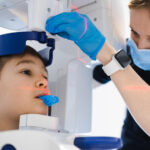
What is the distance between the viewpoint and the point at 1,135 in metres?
0.78

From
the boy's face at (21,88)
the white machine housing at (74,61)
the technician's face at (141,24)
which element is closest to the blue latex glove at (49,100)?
the boy's face at (21,88)

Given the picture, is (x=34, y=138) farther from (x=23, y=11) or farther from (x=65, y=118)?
(x=23, y=11)

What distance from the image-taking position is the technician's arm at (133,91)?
1.09 m

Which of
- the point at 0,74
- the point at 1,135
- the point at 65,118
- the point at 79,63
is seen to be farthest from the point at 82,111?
the point at 1,135

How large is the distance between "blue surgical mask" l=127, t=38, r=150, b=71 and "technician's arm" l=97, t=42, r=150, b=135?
0.35 metres

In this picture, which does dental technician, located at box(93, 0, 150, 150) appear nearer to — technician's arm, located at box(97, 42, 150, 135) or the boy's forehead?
technician's arm, located at box(97, 42, 150, 135)

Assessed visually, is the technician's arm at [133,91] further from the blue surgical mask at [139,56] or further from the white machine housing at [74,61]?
the blue surgical mask at [139,56]

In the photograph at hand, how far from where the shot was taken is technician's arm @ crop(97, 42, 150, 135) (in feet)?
3.56

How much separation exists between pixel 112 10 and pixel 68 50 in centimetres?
30

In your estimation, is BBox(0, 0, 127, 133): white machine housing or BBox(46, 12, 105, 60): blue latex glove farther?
BBox(0, 0, 127, 133): white machine housing

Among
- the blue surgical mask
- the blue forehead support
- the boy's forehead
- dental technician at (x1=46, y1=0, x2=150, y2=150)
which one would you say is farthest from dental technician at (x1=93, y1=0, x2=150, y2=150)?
the blue forehead support

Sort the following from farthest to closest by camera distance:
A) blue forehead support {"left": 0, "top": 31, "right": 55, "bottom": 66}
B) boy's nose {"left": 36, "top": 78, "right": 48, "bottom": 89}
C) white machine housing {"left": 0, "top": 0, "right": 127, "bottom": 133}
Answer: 1. white machine housing {"left": 0, "top": 0, "right": 127, "bottom": 133}
2. boy's nose {"left": 36, "top": 78, "right": 48, "bottom": 89}
3. blue forehead support {"left": 0, "top": 31, "right": 55, "bottom": 66}

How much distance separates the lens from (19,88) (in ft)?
3.56

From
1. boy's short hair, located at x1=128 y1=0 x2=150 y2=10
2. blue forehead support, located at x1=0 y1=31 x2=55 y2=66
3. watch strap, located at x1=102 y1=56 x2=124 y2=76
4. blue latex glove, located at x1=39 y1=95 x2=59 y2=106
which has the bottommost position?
blue latex glove, located at x1=39 y1=95 x2=59 y2=106
